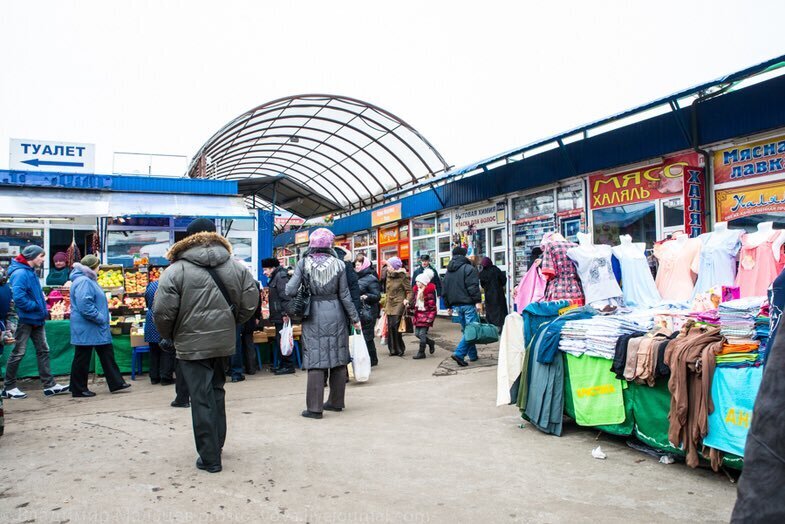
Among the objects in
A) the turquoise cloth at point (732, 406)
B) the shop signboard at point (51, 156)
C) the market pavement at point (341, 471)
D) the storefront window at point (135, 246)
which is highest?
the shop signboard at point (51, 156)

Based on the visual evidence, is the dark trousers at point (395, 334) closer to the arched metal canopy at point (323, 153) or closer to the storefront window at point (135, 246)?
the storefront window at point (135, 246)

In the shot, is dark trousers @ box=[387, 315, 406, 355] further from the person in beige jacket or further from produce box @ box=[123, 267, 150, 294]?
the person in beige jacket

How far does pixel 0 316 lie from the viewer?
608 cm

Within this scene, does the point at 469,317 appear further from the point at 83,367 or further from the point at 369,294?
the point at 83,367

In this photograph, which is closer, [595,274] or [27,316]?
[595,274]

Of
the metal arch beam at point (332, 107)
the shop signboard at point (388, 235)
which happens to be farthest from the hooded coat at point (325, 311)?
the shop signboard at point (388, 235)

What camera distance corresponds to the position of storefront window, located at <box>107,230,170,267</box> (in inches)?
497

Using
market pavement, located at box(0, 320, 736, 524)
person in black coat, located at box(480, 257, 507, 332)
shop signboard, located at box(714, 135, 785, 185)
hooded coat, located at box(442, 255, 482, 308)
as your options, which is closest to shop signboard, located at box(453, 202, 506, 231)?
person in black coat, located at box(480, 257, 507, 332)

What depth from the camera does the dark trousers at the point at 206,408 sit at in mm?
4020

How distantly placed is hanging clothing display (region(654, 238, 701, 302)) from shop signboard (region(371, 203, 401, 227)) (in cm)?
1106

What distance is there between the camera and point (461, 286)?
9195 millimetres

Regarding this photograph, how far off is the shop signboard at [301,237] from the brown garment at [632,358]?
20798 mm

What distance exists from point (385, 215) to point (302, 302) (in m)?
12.6

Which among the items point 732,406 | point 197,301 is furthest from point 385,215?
point 732,406
